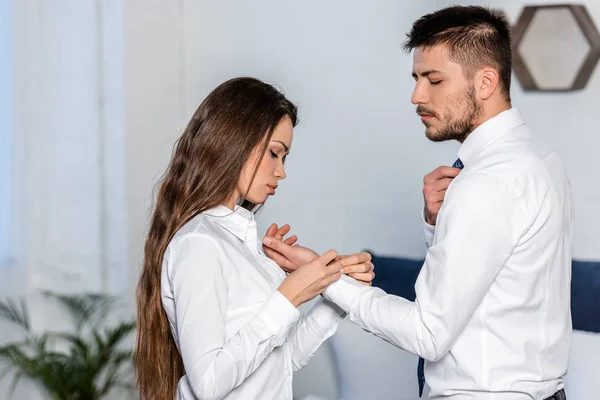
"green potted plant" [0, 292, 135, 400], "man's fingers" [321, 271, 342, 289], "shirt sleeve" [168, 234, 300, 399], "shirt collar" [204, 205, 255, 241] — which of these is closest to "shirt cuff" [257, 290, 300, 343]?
"shirt sleeve" [168, 234, 300, 399]

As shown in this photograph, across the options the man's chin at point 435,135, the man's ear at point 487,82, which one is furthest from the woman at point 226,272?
the man's ear at point 487,82

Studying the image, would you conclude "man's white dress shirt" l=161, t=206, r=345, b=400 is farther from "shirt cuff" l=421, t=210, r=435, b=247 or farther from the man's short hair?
the man's short hair

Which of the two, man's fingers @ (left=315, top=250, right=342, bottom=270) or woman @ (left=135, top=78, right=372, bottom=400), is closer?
woman @ (left=135, top=78, right=372, bottom=400)

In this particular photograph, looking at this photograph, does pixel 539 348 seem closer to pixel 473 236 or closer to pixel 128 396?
pixel 473 236

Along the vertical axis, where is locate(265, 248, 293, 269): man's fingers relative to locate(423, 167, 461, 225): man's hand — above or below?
below

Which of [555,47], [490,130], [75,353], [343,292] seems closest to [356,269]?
[343,292]

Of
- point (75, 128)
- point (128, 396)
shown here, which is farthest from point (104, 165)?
point (128, 396)

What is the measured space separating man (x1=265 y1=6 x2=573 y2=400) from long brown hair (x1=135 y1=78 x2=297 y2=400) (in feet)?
1.23

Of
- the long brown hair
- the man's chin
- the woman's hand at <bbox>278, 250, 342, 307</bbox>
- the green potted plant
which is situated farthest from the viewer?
the green potted plant

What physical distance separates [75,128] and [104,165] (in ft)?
0.74

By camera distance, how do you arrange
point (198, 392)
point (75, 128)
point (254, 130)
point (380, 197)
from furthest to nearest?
point (75, 128), point (380, 197), point (254, 130), point (198, 392)

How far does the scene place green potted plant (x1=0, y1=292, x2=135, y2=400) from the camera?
3.77m

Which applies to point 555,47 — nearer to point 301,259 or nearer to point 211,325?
point 301,259

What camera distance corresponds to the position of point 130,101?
407 cm
